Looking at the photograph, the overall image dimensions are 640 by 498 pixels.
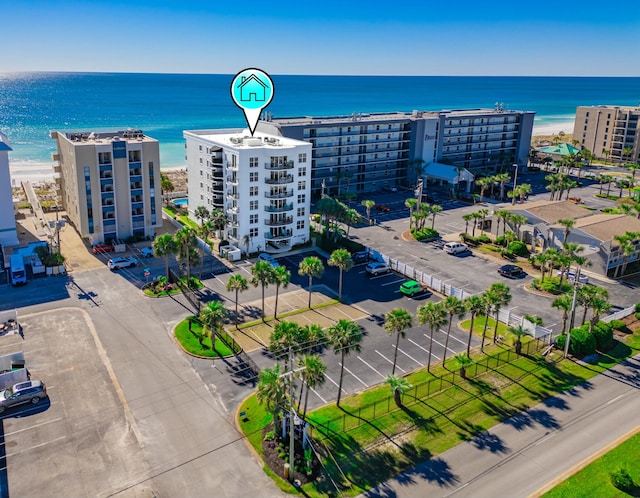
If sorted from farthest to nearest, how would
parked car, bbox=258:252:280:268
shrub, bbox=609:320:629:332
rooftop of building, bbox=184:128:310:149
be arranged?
1. rooftop of building, bbox=184:128:310:149
2. parked car, bbox=258:252:280:268
3. shrub, bbox=609:320:629:332

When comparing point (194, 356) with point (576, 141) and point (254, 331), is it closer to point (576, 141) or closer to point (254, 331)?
point (254, 331)

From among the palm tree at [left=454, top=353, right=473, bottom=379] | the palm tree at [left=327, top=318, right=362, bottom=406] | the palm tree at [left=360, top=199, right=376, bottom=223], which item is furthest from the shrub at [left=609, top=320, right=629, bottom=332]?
the palm tree at [left=360, top=199, right=376, bottom=223]

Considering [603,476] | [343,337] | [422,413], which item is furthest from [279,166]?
[603,476]

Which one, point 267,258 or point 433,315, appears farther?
point 267,258

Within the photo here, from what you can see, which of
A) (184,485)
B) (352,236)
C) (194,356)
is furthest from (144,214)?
(184,485)

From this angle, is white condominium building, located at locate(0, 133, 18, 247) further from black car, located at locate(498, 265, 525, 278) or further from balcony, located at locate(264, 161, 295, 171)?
black car, located at locate(498, 265, 525, 278)

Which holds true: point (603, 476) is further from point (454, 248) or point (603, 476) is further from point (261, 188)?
point (261, 188)

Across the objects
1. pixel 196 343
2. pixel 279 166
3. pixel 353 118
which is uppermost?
pixel 353 118

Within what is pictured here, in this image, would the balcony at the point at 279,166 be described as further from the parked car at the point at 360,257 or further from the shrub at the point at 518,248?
the shrub at the point at 518,248
